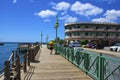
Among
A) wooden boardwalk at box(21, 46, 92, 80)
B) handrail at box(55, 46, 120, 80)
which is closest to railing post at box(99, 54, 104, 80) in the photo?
handrail at box(55, 46, 120, 80)

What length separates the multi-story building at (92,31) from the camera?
84875 mm

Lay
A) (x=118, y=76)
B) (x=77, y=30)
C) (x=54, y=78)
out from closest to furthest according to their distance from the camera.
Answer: (x=118, y=76) → (x=54, y=78) → (x=77, y=30)

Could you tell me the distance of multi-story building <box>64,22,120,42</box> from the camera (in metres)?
84.9

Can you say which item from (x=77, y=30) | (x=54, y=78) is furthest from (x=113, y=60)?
(x=77, y=30)

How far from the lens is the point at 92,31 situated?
85250 mm

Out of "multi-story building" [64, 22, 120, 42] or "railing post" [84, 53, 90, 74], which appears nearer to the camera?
"railing post" [84, 53, 90, 74]

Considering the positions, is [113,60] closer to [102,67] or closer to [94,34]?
[102,67]

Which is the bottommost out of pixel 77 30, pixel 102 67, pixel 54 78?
pixel 54 78

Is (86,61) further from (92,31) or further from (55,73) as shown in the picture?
(92,31)

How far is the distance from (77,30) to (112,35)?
1395 cm

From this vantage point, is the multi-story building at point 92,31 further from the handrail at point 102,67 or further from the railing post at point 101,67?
the railing post at point 101,67

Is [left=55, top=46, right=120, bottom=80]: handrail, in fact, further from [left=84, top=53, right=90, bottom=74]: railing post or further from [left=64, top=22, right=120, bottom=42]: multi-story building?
[left=64, top=22, right=120, bottom=42]: multi-story building

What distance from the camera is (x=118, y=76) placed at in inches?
296

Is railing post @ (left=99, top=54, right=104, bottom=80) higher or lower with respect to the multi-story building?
lower
